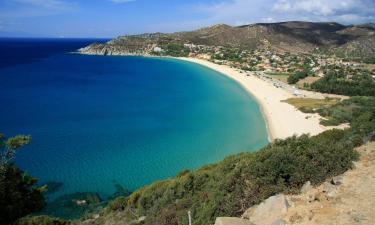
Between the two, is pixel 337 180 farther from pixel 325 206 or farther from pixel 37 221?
pixel 37 221

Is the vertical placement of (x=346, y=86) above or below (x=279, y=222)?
below


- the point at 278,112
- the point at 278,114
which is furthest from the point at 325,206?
the point at 278,112

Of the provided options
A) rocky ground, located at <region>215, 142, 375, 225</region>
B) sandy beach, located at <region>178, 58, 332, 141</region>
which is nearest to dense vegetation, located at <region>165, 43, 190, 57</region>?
sandy beach, located at <region>178, 58, 332, 141</region>

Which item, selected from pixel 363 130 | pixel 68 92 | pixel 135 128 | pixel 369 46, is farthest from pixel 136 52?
pixel 363 130

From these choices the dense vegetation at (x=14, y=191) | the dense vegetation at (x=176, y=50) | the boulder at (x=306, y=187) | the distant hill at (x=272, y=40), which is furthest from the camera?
the distant hill at (x=272, y=40)

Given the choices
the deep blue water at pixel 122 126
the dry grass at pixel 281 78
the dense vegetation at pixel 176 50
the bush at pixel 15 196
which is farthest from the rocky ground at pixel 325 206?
the dense vegetation at pixel 176 50

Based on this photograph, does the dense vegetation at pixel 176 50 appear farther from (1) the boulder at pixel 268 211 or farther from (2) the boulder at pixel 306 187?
(1) the boulder at pixel 268 211

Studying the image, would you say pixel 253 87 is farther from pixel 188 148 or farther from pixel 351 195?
pixel 351 195
